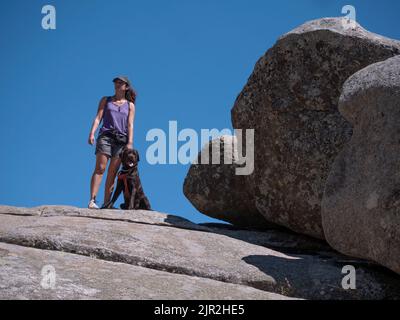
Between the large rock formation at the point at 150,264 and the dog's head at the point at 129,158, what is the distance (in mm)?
2500

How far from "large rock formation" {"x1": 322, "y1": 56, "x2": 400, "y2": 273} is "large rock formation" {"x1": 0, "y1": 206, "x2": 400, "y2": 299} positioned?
2.72ft

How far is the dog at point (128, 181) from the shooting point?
1359cm

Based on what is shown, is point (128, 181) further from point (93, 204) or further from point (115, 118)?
point (115, 118)

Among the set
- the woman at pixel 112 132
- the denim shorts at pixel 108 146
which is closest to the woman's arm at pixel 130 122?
the woman at pixel 112 132

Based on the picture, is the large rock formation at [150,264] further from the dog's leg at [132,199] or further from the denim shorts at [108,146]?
the denim shorts at [108,146]

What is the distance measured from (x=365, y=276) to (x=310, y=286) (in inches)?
36.8

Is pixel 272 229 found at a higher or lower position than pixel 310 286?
higher

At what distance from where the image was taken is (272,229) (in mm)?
12906

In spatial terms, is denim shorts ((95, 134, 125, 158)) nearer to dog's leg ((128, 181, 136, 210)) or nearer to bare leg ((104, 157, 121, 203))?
bare leg ((104, 157, 121, 203))

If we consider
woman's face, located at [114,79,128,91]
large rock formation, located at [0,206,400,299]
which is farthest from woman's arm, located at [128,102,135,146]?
large rock formation, located at [0,206,400,299]

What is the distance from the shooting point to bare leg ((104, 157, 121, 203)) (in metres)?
13.9
